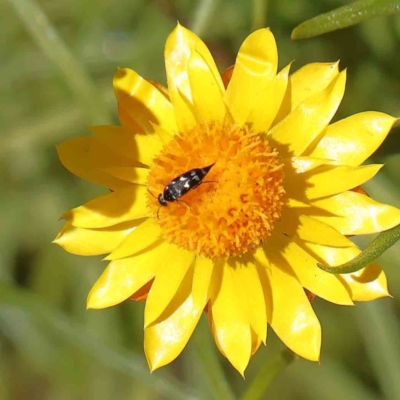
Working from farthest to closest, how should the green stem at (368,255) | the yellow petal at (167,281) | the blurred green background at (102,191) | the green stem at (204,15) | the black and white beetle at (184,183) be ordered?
→ 1. the blurred green background at (102,191)
2. the green stem at (204,15)
3. the yellow petal at (167,281)
4. the black and white beetle at (184,183)
5. the green stem at (368,255)

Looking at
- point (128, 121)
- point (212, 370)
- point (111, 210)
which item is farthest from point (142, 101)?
point (212, 370)

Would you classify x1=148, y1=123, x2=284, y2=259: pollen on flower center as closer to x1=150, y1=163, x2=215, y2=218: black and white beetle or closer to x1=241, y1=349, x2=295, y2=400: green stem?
x1=150, y1=163, x2=215, y2=218: black and white beetle

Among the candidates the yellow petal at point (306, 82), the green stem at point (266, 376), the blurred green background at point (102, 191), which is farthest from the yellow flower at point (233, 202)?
the blurred green background at point (102, 191)

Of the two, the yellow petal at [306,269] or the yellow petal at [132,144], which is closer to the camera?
the yellow petal at [306,269]

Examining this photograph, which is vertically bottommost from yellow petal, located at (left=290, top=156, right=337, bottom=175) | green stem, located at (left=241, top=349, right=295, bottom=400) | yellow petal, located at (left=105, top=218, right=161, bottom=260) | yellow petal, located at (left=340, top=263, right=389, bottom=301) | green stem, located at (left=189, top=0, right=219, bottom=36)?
green stem, located at (left=241, top=349, right=295, bottom=400)

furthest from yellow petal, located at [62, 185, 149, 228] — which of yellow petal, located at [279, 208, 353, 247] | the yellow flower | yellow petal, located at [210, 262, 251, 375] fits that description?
yellow petal, located at [279, 208, 353, 247]

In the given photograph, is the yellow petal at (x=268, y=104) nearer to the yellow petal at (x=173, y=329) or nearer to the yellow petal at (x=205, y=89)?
the yellow petal at (x=205, y=89)
